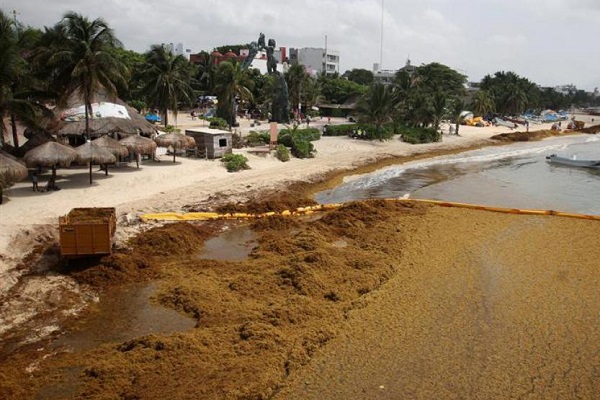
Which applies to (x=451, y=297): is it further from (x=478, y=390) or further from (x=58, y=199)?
(x=58, y=199)

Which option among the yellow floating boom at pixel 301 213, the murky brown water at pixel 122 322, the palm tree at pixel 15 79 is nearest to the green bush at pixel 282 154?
the yellow floating boom at pixel 301 213

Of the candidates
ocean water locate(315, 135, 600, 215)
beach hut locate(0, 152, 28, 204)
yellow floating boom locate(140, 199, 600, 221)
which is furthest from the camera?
ocean water locate(315, 135, 600, 215)

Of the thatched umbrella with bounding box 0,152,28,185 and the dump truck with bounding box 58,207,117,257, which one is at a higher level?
the thatched umbrella with bounding box 0,152,28,185

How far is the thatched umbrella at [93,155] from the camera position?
21219 millimetres

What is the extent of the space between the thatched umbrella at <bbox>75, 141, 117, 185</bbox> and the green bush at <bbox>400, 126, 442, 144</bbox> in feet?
111

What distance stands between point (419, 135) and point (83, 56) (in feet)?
118

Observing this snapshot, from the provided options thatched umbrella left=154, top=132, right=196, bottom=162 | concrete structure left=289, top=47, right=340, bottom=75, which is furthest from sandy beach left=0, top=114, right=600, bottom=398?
concrete structure left=289, top=47, right=340, bottom=75

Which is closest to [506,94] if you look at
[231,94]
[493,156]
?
[493,156]

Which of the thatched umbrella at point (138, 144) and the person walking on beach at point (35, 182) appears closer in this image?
the person walking on beach at point (35, 182)

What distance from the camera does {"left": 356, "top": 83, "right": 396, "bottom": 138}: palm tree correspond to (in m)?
46.3

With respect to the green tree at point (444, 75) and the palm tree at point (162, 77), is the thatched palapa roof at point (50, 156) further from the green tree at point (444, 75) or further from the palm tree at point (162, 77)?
the green tree at point (444, 75)

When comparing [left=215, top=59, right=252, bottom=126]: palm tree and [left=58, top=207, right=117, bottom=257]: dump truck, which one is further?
[left=215, top=59, right=252, bottom=126]: palm tree

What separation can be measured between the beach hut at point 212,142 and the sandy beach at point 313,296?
8.60 metres

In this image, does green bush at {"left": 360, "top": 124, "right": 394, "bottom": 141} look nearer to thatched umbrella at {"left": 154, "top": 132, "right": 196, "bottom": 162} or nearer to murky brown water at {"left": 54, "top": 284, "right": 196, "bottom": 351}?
thatched umbrella at {"left": 154, "top": 132, "right": 196, "bottom": 162}
